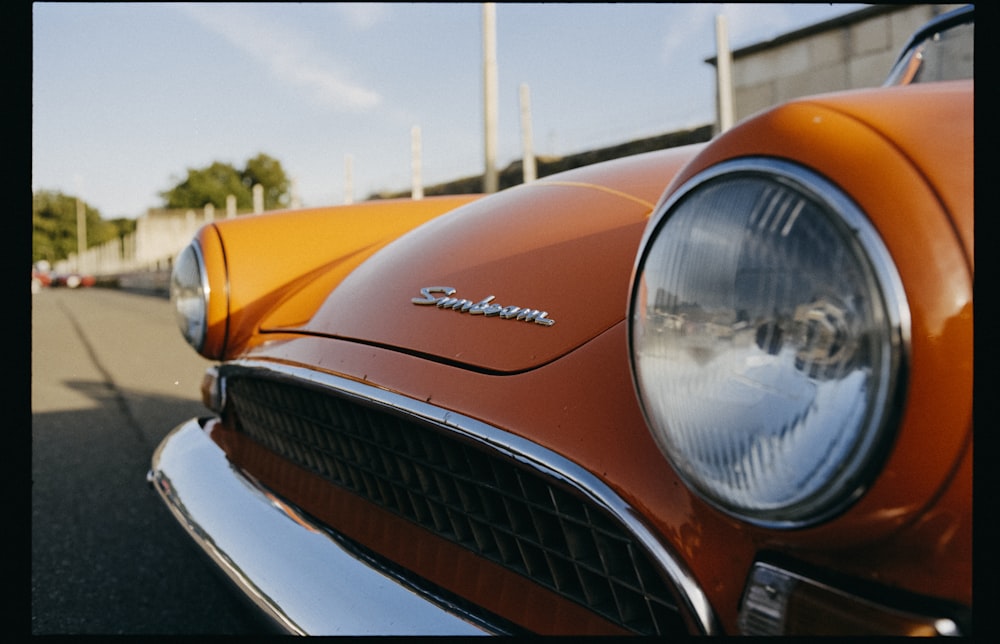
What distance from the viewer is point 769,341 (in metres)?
0.56

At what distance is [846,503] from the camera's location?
517mm

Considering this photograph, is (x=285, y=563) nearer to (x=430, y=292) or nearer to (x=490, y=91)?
(x=430, y=292)

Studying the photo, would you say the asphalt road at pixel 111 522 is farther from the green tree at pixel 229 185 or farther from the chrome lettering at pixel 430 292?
the green tree at pixel 229 185

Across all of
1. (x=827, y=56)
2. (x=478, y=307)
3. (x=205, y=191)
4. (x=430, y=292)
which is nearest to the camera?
(x=478, y=307)

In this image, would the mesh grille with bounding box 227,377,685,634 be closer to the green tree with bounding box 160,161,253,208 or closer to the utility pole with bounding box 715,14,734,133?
the utility pole with bounding box 715,14,734,133

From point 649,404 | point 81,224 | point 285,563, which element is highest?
point 81,224

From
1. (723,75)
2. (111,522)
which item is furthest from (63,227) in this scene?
(111,522)

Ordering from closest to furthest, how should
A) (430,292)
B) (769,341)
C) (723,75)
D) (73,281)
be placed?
(769,341)
(430,292)
(723,75)
(73,281)

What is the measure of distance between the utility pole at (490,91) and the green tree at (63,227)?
3755 centimetres

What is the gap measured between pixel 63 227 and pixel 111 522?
1930 inches

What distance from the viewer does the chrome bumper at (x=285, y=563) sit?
2.99 ft

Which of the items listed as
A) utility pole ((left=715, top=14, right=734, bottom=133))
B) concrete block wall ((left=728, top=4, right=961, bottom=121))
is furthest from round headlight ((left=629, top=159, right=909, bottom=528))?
concrete block wall ((left=728, top=4, right=961, bottom=121))
